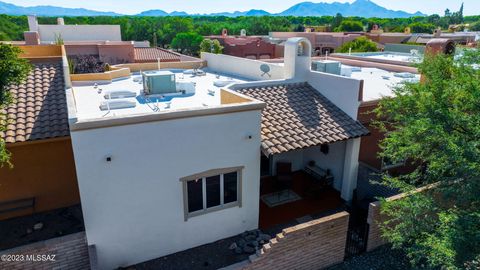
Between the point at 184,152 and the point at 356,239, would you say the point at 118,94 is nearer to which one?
the point at 184,152

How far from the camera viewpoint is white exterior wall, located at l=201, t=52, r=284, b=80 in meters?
18.7

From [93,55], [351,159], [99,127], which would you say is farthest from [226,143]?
[93,55]

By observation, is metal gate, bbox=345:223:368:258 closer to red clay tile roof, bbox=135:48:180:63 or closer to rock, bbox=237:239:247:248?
rock, bbox=237:239:247:248

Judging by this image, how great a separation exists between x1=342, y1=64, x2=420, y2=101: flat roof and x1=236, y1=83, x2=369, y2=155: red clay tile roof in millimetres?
1911

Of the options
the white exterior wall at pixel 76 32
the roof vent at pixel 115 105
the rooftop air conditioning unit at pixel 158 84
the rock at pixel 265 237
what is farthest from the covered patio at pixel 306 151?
the white exterior wall at pixel 76 32

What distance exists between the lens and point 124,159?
33.1 ft

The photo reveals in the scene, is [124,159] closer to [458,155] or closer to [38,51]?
[458,155]

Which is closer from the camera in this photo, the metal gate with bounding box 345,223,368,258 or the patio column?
the metal gate with bounding box 345,223,368,258

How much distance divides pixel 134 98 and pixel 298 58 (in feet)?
25.6

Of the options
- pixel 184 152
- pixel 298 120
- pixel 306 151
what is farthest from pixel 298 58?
pixel 184 152

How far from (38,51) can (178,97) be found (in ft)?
28.7

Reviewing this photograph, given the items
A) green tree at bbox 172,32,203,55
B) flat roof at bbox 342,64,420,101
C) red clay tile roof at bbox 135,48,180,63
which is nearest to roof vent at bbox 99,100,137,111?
flat roof at bbox 342,64,420,101

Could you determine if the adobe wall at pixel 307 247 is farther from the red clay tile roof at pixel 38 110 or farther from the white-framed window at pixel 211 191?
the red clay tile roof at pixel 38 110

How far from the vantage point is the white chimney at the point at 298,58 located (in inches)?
639
